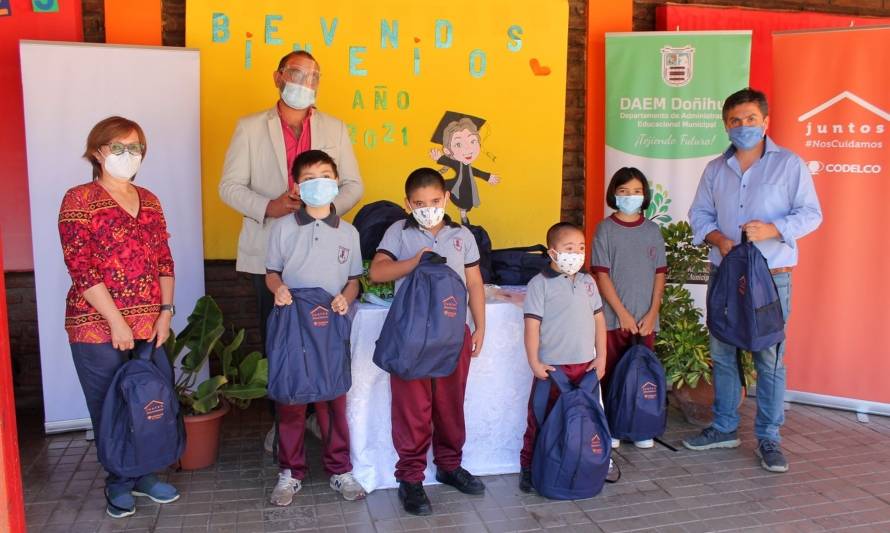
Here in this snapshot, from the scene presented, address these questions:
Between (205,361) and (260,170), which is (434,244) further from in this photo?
(205,361)

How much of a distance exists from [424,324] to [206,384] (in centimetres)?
131

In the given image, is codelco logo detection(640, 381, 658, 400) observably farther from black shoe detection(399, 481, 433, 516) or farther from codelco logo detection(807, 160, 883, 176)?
codelco logo detection(807, 160, 883, 176)

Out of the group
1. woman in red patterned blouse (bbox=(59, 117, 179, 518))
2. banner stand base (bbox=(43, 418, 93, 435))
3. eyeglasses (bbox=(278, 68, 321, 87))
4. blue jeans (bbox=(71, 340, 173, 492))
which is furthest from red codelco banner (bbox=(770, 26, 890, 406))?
banner stand base (bbox=(43, 418, 93, 435))

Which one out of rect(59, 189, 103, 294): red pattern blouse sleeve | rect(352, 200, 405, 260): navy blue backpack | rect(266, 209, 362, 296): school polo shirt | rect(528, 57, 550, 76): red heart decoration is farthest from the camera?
rect(528, 57, 550, 76): red heart decoration

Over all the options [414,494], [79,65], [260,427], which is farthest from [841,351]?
[79,65]

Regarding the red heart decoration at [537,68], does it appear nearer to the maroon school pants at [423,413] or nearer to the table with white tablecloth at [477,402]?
the table with white tablecloth at [477,402]

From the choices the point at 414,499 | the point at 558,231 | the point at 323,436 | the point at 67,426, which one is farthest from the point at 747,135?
the point at 67,426

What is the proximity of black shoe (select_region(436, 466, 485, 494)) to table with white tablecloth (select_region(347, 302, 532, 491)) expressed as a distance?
0.22 feet

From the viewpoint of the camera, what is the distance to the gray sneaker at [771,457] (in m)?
4.06

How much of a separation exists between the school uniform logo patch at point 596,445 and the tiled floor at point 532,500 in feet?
0.85

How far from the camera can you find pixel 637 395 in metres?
4.16

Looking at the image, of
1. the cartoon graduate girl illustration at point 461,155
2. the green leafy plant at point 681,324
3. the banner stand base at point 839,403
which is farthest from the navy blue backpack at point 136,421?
the banner stand base at point 839,403

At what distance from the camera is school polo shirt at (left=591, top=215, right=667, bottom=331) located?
4.18m

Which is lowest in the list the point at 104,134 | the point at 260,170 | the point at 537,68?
the point at 260,170
